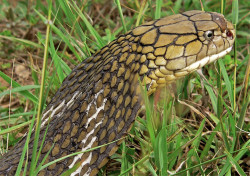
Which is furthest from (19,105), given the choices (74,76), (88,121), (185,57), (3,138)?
(185,57)

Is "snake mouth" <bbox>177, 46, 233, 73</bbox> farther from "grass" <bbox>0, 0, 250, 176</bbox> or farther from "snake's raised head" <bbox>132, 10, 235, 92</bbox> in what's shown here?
"grass" <bbox>0, 0, 250, 176</bbox>

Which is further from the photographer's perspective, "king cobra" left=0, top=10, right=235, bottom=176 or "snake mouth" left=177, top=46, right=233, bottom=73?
"snake mouth" left=177, top=46, right=233, bottom=73

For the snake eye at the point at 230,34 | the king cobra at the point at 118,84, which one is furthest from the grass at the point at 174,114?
the snake eye at the point at 230,34

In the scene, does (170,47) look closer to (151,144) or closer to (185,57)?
(185,57)

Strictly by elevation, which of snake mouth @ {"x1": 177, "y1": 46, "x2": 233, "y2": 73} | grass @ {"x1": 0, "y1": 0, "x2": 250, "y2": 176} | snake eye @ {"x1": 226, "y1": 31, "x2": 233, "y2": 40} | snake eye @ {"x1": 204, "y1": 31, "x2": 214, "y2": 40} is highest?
snake eye @ {"x1": 204, "y1": 31, "x2": 214, "y2": 40}

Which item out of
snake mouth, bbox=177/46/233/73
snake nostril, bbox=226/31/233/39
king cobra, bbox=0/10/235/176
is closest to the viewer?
king cobra, bbox=0/10/235/176

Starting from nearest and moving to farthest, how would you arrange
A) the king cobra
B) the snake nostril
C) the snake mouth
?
the king cobra, the snake mouth, the snake nostril

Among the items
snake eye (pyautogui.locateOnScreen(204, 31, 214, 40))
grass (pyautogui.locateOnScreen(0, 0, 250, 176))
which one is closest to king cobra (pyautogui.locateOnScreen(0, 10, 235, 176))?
snake eye (pyautogui.locateOnScreen(204, 31, 214, 40))

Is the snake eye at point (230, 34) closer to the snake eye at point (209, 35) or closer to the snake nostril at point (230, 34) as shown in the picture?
the snake nostril at point (230, 34)
